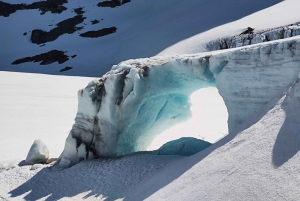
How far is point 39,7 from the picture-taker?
Result: 36.4 m

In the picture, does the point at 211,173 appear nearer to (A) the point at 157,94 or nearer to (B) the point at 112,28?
(A) the point at 157,94

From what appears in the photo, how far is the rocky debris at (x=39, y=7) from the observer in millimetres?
35656

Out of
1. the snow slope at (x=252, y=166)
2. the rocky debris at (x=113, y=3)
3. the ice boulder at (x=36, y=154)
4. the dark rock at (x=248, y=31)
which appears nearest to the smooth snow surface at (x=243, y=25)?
the dark rock at (x=248, y=31)

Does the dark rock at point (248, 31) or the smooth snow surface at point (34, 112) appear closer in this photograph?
the smooth snow surface at point (34, 112)

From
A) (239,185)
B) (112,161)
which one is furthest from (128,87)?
(239,185)

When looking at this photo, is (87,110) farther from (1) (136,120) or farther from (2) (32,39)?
(2) (32,39)

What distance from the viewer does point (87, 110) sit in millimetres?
6531

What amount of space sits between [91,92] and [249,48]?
2.86 meters

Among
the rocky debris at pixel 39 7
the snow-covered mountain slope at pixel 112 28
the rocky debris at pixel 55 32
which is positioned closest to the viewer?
the snow-covered mountain slope at pixel 112 28

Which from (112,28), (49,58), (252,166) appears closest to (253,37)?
(252,166)

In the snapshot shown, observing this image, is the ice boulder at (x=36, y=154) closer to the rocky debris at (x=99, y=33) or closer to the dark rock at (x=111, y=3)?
the rocky debris at (x=99, y=33)

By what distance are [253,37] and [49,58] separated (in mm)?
17108

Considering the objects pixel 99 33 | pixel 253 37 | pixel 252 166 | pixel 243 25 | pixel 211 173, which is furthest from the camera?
pixel 99 33

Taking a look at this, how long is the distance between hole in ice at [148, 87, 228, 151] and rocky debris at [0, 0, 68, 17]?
25.7m
